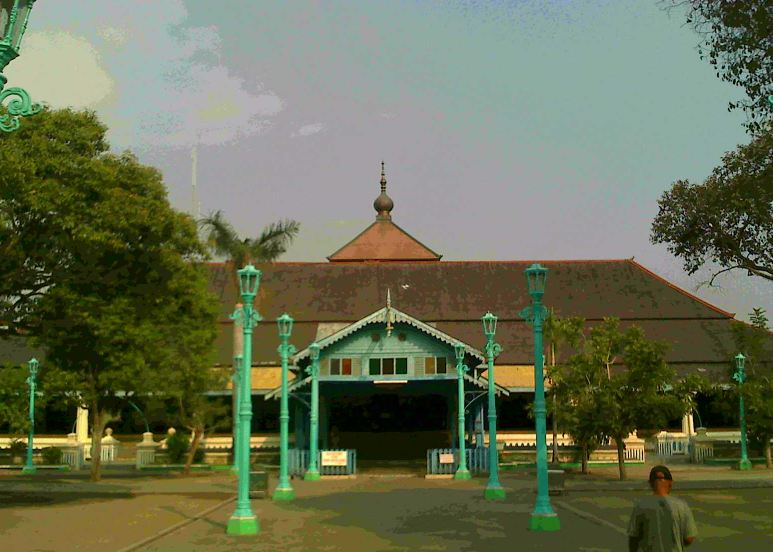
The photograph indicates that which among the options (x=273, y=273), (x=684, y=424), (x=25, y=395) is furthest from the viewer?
(x=273, y=273)

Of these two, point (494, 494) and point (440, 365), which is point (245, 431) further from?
point (440, 365)

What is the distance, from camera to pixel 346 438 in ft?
139

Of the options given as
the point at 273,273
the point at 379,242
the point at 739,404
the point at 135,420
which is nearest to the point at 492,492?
the point at 739,404

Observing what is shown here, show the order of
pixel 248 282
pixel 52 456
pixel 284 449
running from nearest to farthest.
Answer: pixel 248 282 → pixel 284 449 → pixel 52 456

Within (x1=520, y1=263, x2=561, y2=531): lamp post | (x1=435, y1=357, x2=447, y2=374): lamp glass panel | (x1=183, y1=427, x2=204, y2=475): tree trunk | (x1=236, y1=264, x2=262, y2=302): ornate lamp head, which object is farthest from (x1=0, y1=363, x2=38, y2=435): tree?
(x1=520, y1=263, x2=561, y2=531): lamp post

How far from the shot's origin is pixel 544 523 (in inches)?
669

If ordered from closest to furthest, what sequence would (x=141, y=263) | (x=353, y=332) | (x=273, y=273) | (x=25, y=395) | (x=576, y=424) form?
(x=141, y=263) < (x=576, y=424) < (x=353, y=332) < (x=25, y=395) < (x=273, y=273)

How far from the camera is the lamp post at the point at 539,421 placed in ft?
55.9

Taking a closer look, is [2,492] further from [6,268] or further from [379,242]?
[379,242]

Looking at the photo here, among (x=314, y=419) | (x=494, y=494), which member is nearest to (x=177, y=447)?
(x=314, y=419)

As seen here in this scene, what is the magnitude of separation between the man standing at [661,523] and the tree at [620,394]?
23.7 metres

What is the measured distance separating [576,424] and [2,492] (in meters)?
17.5

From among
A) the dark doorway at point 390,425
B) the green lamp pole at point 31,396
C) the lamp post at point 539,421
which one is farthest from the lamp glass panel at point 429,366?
the lamp post at point 539,421

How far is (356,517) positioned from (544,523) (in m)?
4.29
